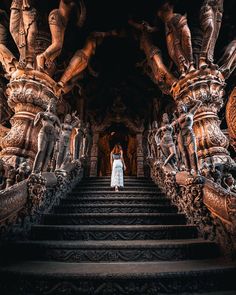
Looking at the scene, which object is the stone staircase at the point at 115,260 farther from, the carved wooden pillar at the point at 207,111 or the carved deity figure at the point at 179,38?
the carved deity figure at the point at 179,38

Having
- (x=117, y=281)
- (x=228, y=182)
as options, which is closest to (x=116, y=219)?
(x=117, y=281)

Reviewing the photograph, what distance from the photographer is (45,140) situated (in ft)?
10.5

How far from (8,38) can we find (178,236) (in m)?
7.74

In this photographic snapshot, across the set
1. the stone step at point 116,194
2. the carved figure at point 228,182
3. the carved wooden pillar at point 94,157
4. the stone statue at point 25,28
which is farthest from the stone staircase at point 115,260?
the carved wooden pillar at point 94,157

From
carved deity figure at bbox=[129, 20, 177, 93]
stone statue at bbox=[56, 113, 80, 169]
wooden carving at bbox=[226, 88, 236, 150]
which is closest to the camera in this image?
stone statue at bbox=[56, 113, 80, 169]

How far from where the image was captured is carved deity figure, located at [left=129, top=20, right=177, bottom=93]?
5246mm

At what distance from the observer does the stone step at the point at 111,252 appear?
1957 millimetres

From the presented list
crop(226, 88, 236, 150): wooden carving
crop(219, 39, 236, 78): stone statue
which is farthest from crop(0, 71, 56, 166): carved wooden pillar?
crop(226, 88, 236, 150): wooden carving

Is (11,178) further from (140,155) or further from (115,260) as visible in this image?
(140,155)

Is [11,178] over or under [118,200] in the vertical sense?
over

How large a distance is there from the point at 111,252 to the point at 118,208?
47.7 inches

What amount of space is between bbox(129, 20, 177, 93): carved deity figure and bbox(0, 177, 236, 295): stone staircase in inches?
154

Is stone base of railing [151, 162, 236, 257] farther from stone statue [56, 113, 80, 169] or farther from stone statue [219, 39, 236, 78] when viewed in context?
stone statue [219, 39, 236, 78]

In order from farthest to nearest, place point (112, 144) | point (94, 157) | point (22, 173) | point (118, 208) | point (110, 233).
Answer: point (112, 144)
point (94, 157)
point (118, 208)
point (22, 173)
point (110, 233)
